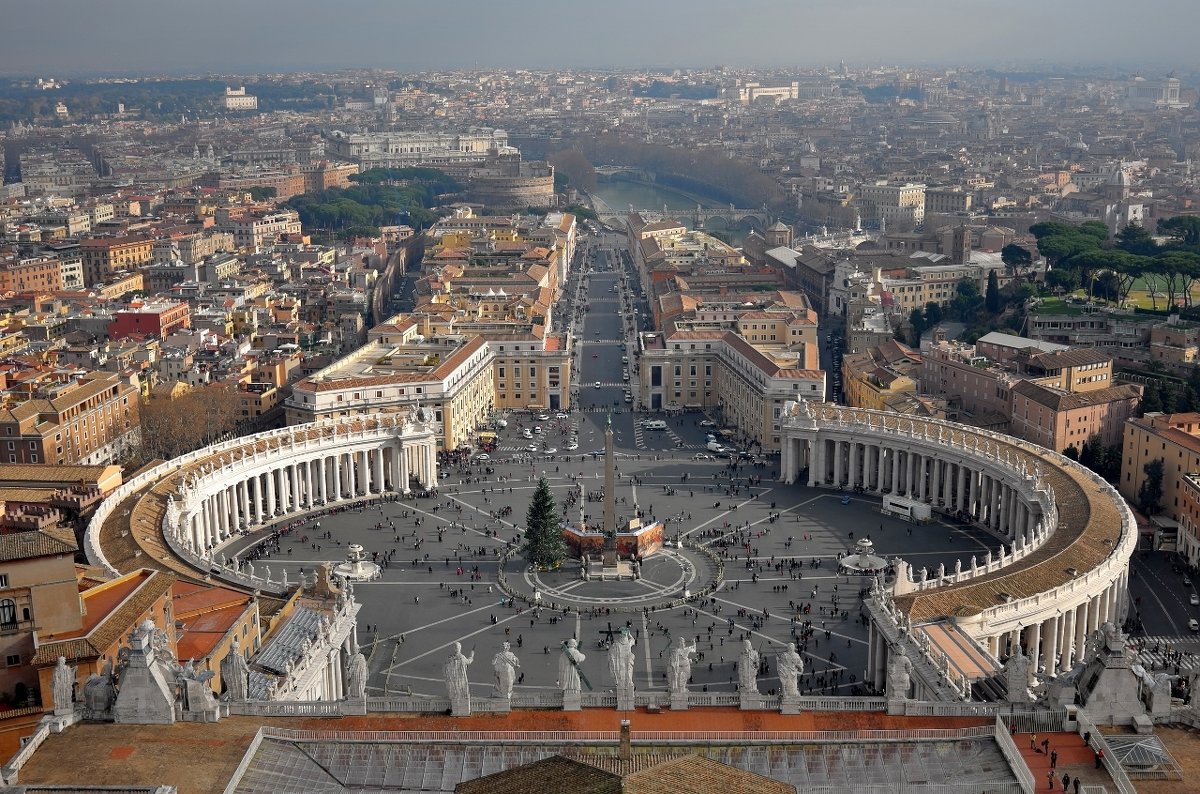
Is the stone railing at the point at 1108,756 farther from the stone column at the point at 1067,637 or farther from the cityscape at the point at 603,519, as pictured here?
the stone column at the point at 1067,637

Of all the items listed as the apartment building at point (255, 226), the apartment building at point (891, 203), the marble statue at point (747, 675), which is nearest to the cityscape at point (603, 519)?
the marble statue at point (747, 675)

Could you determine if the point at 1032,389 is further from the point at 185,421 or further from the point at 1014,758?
the point at 1014,758

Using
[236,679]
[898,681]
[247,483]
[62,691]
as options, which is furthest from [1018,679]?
[247,483]

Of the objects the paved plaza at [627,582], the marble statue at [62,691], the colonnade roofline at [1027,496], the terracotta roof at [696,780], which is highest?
the terracotta roof at [696,780]

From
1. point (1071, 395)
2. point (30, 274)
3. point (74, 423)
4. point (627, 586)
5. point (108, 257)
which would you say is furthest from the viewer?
point (108, 257)

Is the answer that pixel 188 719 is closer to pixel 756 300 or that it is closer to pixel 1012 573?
pixel 1012 573

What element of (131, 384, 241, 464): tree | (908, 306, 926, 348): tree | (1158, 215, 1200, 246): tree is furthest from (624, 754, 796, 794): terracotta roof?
(1158, 215, 1200, 246): tree

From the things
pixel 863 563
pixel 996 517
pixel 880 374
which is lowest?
pixel 996 517

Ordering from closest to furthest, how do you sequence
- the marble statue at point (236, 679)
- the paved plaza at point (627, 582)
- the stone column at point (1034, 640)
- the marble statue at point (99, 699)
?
the marble statue at point (99, 699) < the marble statue at point (236, 679) < the stone column at point (1034, 640) < the paved plaza at point (627, 582)
